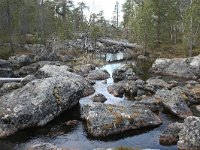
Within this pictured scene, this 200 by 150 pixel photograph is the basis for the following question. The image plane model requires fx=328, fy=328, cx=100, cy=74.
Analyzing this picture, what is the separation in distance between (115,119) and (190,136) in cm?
802

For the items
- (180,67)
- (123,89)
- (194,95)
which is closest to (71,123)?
(123,89)

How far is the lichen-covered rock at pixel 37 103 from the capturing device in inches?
1313

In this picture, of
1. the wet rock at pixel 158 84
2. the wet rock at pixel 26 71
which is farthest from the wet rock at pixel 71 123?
the wet rock at pixel 26 71

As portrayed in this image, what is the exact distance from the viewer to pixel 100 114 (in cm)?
3394

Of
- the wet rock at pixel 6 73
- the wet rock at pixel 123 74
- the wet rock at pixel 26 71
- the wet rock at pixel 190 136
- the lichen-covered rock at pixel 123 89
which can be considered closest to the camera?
the wet rock at pixel 190 136

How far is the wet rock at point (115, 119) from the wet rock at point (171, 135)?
373 centimetres

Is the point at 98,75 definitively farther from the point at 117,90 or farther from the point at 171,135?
the point at 171,135

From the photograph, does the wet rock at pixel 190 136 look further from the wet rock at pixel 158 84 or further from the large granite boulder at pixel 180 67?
the large granite boulder at pixel 180 67

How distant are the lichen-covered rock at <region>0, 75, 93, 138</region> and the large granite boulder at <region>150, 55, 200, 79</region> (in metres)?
29.3

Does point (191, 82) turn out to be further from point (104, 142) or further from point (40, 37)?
point (40, 37)

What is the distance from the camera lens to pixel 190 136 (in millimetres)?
28453

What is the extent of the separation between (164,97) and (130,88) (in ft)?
28.0

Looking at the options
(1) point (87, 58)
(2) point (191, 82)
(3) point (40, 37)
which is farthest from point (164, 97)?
(3) point (40, 37)

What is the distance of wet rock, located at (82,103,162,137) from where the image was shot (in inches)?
1281
